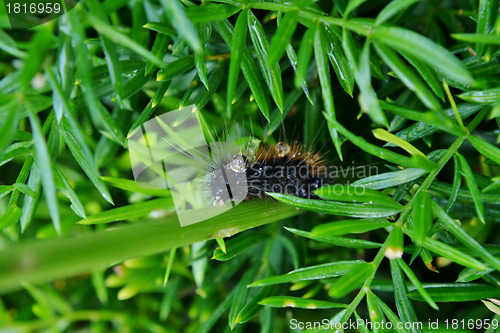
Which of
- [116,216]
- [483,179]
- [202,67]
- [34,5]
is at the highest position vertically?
[34,5]

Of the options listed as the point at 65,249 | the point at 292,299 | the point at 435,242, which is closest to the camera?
the point at 65,249

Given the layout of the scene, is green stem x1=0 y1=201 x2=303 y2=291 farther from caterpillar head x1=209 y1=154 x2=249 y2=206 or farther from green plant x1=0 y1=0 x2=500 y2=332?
caterpillar head x1=209 y1=154 x2=249 y2=206

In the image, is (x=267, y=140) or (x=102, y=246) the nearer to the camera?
(x=102, y=246)

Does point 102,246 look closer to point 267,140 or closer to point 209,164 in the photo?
point 209,164

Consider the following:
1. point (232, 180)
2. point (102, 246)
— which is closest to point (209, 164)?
point (232, 180)

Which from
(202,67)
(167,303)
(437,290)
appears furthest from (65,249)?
(167,303)

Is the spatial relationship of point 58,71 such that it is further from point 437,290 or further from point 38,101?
point 437,290

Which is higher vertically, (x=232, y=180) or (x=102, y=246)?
(x=102, y=246)

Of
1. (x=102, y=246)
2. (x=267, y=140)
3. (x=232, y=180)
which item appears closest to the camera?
(x=102, y=246)

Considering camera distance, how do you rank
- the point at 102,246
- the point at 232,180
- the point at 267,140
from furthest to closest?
the point at 267,140, the point at 232,180, the point at 102,246
